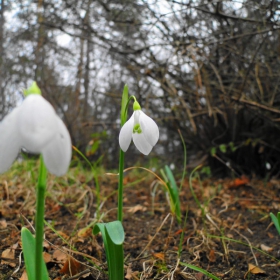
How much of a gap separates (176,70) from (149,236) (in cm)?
178

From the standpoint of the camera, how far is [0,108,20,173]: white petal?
66 cm

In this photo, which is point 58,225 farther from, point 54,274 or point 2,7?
point 2,7

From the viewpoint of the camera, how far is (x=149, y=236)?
170cm

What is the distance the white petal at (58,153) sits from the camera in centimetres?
65

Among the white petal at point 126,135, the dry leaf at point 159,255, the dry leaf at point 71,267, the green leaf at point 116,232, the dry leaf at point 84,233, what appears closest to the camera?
the green leaf at point 116,232

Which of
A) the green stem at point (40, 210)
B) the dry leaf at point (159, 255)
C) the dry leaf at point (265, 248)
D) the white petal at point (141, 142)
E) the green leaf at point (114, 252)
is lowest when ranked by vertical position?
the dry leaf at point (265, 248)

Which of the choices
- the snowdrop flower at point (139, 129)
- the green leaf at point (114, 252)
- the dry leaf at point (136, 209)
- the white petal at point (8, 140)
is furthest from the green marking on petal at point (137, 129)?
the dry leaf at point (136, 209)

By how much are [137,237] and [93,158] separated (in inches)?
132

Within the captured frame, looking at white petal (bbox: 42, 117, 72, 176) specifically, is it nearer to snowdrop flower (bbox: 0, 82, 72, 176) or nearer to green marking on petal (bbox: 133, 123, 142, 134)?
Answer: snowdrop flower (bbox: 0, 82, 72, 176)

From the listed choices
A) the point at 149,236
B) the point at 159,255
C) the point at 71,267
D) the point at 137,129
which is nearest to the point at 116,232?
the point at 137,129

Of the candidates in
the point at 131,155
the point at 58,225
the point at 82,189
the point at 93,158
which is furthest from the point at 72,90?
the point at 58,225

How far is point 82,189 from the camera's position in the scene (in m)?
2.36

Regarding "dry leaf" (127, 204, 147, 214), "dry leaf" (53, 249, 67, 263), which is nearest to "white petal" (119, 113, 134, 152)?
"dry leaf" (53, 249, 67, 263)

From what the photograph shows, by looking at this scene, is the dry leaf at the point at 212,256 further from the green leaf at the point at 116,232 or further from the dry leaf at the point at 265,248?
the green leaf at the point at 116,232
